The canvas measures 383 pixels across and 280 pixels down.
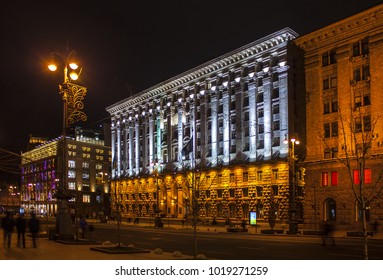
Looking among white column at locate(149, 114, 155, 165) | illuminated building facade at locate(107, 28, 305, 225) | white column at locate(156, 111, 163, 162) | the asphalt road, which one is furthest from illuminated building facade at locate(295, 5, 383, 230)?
white column at locate(149, 114, 155, 165)

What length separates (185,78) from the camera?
87562 mm

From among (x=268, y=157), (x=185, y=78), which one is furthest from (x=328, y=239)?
(x=185, y=78)

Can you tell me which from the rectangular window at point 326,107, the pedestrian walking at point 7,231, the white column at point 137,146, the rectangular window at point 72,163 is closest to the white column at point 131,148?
the white column at point 137,146

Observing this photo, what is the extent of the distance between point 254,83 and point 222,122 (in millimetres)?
9568

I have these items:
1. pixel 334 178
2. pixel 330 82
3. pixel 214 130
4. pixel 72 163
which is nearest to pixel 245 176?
pixel 214 130

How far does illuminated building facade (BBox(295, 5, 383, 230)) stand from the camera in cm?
4809

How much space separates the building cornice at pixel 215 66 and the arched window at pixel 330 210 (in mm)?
25527

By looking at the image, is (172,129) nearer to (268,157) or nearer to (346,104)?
(268,157)

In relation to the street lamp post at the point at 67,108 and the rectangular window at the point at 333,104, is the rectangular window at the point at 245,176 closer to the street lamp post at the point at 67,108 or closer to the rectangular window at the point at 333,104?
the rectangular window at the point at 333,104

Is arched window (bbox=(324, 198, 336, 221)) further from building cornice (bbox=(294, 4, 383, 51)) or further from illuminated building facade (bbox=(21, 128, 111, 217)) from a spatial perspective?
illuminated building facade (bbox=(21, 128, 111, 217))

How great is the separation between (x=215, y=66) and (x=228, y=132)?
12080 millimetres

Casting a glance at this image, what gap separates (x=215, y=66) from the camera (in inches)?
3164

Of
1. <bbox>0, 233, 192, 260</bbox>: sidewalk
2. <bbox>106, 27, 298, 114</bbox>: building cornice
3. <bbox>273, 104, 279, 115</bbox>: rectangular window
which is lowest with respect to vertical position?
<bbox>0, 233, 192, 260</bbox>: sidewalk

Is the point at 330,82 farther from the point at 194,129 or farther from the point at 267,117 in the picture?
the point at 194,129
